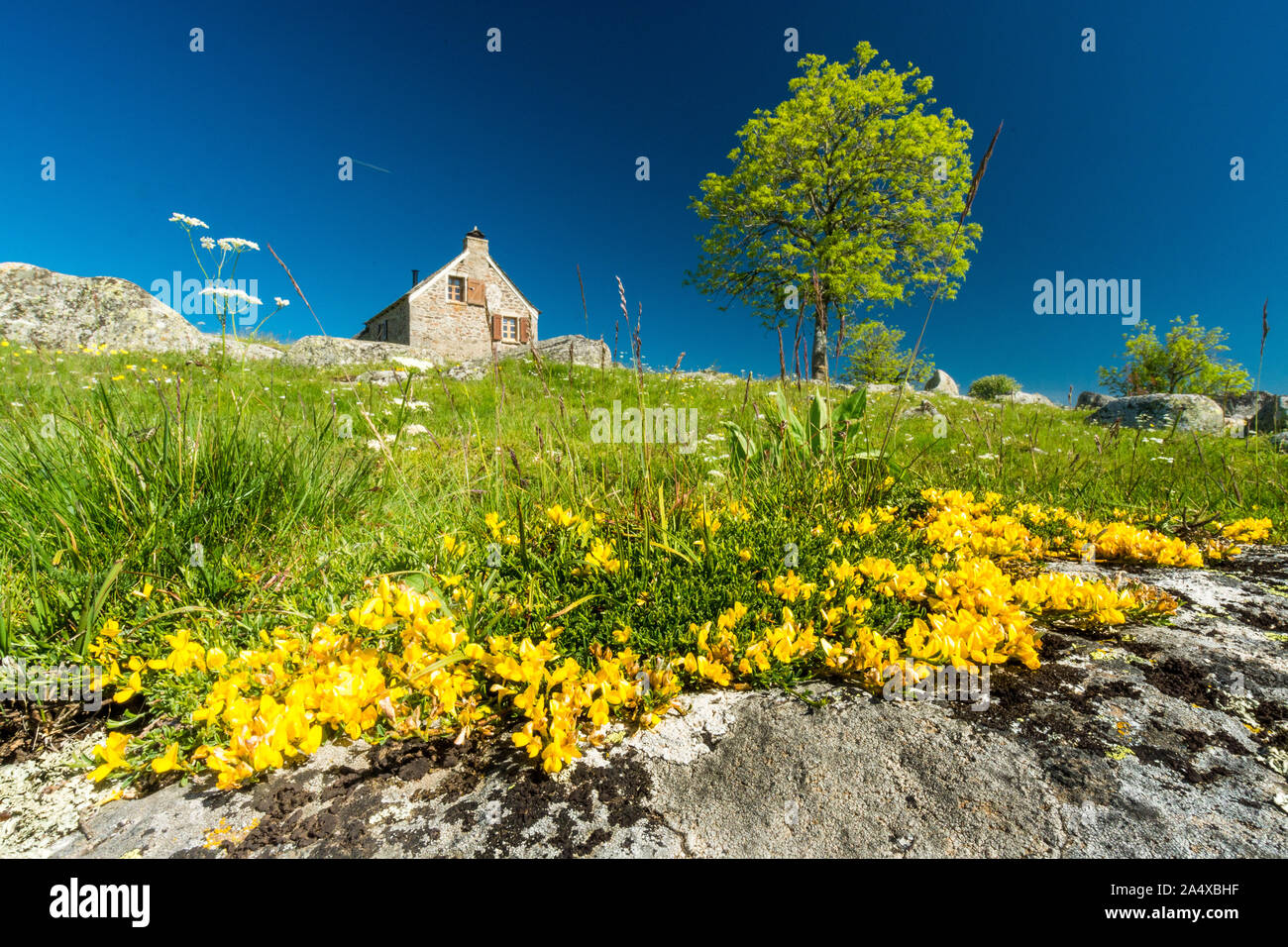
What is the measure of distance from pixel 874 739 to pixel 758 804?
16.1 inches

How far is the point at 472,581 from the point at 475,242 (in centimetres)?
3782

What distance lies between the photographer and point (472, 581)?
2.20m

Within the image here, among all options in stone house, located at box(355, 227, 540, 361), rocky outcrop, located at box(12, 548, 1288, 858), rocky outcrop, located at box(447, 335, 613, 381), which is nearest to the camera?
rocky outcrop, located at box(12, 548, 1288, 858)

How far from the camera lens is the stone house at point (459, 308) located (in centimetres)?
3344

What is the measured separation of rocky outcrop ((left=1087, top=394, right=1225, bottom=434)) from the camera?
12164 millimetres

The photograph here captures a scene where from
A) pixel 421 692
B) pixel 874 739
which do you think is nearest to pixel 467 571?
pixel 421 692

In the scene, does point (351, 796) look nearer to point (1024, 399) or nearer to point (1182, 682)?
point (1182, 682)

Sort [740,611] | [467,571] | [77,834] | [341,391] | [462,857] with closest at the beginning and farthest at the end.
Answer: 1. [462,857]
2. [77,834]
3. [740,611]
4. [467,571]
5. [341,391]

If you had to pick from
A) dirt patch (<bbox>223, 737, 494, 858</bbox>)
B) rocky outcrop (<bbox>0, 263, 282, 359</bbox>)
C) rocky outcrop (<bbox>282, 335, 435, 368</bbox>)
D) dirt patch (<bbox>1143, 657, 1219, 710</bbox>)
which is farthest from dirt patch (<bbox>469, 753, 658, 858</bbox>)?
rocky outcrop (<bbox>0, 263, 282, 359</bbox>)

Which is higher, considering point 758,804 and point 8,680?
point 8,680

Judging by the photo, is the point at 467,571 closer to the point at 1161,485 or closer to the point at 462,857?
the point at 462,857

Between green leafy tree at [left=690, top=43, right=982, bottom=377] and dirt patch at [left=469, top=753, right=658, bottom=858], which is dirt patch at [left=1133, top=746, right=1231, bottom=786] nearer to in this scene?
dirt patch at [left=469, top=753, right=658, bottom=858]

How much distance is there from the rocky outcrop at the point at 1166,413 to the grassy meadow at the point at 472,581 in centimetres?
1152
